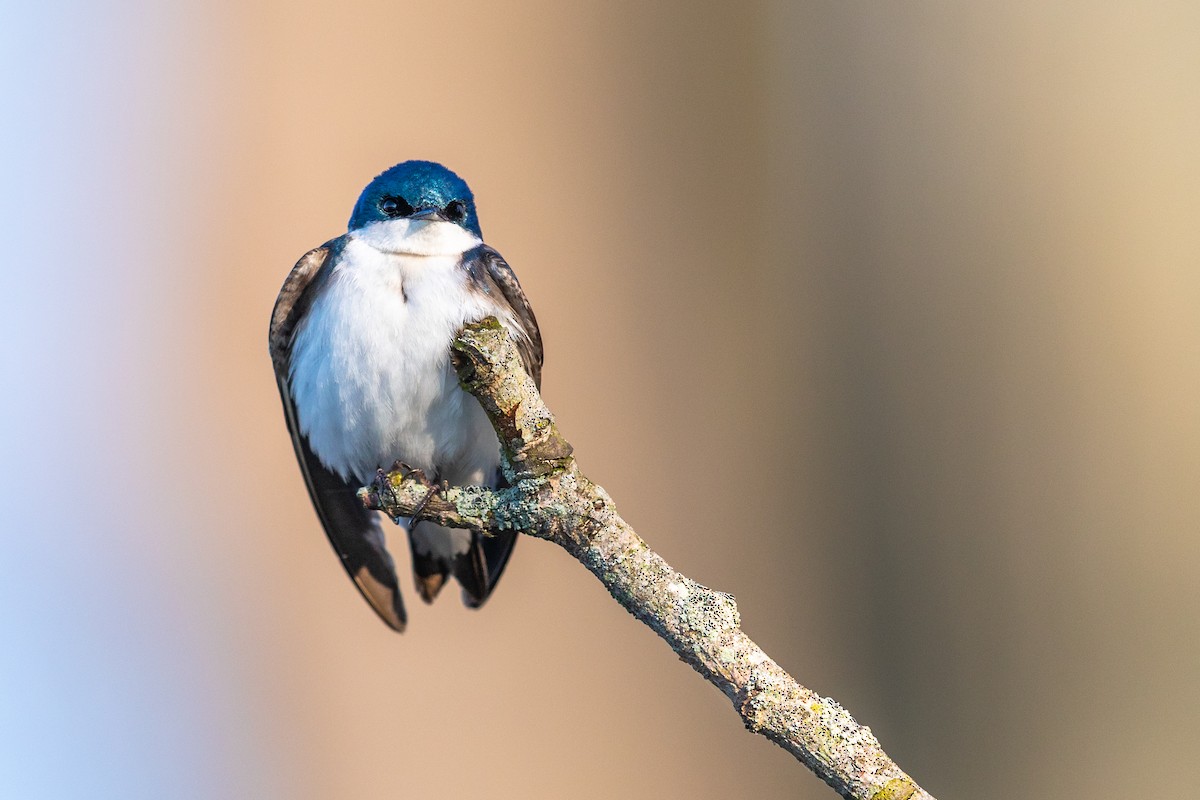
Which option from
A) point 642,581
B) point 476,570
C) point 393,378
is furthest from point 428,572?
point 642,581

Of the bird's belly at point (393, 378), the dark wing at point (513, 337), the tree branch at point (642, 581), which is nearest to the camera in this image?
the tree branch at point (642, 581)

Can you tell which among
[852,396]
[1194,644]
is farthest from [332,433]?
[1194,644]

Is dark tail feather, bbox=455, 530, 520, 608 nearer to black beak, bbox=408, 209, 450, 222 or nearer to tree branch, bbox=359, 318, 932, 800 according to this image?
black beak, bbox=408, 209, 450, 222

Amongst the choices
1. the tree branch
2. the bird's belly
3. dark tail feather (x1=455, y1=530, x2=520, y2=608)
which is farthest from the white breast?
the tree branch

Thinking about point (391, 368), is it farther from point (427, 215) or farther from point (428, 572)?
point (428, 572)

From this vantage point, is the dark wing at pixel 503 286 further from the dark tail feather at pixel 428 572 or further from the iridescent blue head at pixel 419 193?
the dark tail feather at pixel 428 572

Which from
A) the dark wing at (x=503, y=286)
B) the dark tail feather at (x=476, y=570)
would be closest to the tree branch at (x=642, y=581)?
the dark wing at (x=503, y=286)
